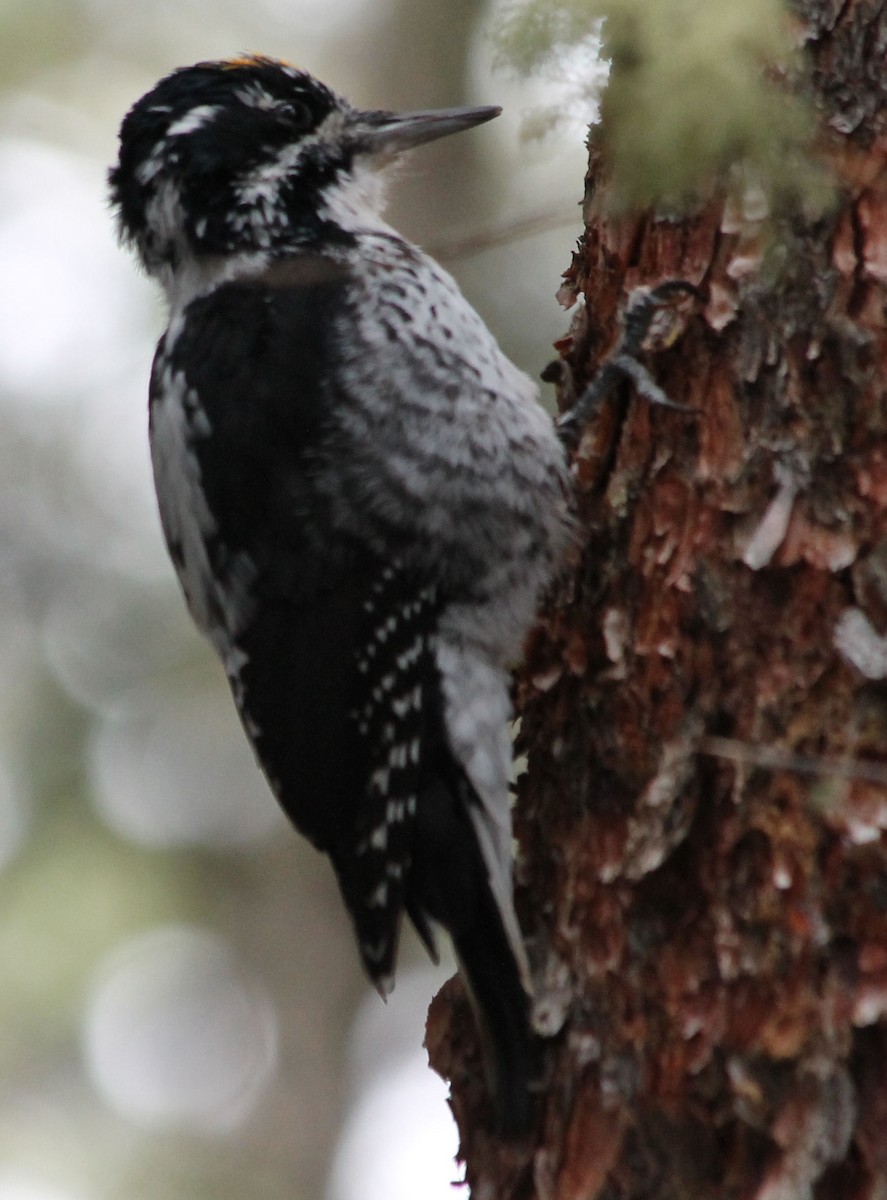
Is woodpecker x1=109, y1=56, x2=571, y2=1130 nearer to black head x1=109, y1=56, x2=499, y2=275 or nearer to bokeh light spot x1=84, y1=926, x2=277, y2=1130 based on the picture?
black head x1=109, y1=56, x2=499, y2=275

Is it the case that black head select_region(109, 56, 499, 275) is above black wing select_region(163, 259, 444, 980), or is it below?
above

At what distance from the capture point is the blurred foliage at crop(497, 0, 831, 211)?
1.96m

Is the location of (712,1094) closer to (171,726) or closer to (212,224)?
(212,224)

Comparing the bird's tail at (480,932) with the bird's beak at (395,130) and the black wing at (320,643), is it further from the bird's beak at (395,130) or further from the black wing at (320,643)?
the bird's beak at (395,130)

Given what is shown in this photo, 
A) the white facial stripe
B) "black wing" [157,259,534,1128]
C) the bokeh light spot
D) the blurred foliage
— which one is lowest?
the bokeh light spot

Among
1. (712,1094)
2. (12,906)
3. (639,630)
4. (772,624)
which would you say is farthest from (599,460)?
(12,906)

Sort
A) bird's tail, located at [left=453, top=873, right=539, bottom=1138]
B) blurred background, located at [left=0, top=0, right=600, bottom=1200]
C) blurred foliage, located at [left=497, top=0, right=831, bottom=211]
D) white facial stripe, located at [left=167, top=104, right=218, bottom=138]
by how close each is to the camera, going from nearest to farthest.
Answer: blurred foliage, located at [left=497, top=0, right=831, bottom=211]
bird's tail, located at [left=453, top=873, right=539, bottom=1138]
white facial stripe, located at [left=167, top=104, right=218, bottom=138]
blurred background, located at [left=0, top=0, right=600, bottom=1200]

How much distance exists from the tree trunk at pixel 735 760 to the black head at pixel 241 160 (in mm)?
893

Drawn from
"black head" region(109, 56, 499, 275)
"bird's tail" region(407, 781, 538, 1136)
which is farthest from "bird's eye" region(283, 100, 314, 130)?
"bird's tail" region(407, 781, 538, 1136)

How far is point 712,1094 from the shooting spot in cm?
206

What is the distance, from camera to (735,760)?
215 centimetres

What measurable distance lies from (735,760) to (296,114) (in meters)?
1.83

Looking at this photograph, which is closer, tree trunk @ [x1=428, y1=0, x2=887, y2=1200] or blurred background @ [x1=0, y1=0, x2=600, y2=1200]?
tree trunk @ [x1=428, y1=0, x2=887, y2=1200]

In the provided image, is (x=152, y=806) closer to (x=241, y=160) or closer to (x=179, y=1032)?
(x=179, y=1032)
